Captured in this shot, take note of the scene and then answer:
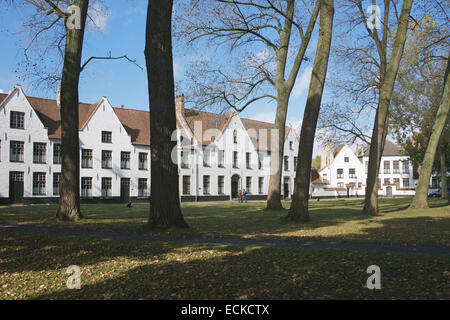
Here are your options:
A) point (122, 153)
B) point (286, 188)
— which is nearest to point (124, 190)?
point (122, 153)

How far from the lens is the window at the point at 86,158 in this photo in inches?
1533

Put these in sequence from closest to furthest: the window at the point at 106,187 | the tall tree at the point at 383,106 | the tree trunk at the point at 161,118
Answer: the tree trunk at the point at 161,118, the tall tree at the point at 383,106, the window at the point at 106,187

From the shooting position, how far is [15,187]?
3506 centimetres

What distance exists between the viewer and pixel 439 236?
9656 mm

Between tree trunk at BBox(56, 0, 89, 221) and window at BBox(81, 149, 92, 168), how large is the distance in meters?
25.6

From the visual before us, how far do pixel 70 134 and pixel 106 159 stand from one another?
26.9m

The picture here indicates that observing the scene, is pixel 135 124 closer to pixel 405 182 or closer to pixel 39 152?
pixel 39 152

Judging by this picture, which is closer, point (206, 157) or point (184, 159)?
point (184, 159)

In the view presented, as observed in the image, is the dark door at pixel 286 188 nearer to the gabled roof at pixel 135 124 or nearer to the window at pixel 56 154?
the gabled roof at pixel 135 124

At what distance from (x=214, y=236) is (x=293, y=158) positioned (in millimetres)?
49633

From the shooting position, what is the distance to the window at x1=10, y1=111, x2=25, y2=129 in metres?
35.2

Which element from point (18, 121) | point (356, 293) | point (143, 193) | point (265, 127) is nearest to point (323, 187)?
point (265, 127)

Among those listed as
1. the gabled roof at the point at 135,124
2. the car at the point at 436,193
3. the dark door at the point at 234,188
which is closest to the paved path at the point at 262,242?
the gabled roof at the point at 135,124

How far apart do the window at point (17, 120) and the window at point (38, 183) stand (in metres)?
4.68
